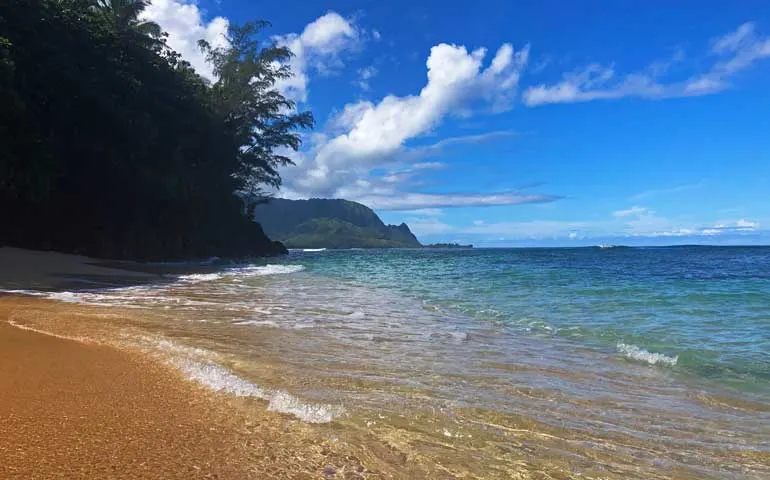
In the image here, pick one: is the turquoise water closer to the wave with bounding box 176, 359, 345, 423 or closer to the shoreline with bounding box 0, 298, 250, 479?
the wave with bounding box 176, 359, 345, 423

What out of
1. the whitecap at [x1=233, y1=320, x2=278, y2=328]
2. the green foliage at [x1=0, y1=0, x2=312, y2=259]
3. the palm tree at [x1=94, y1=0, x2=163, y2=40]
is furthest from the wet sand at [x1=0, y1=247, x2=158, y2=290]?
the palm tree at [x1=94, y1=0, x2=163, y2=40]

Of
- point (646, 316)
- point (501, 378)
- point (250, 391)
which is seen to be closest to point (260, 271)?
point (646, 316)

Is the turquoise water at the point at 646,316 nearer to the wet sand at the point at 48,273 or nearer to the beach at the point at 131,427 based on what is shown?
the beach at the point at 131,427

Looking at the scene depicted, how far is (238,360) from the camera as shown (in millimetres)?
5996

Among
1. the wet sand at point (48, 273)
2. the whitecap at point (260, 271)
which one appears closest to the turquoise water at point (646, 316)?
the whitecap at point (260, 271)

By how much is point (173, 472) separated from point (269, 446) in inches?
25.5

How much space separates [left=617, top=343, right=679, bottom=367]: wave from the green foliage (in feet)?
71.3

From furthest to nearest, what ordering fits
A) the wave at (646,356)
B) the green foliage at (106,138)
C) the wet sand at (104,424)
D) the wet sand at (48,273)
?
the green foliage at (106,138) → the wet sand at (48,273) → the wave at (646,356) → the wet sand at (104,424)

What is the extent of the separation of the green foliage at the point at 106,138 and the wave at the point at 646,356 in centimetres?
2173

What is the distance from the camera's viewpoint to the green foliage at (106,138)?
→ 2128 centimetres

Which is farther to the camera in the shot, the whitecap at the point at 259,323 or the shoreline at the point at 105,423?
the whitecap at the point at 259,323

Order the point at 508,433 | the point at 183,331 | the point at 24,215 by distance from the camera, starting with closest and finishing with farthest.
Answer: the point at 508,433, the point at 183,331, the point at 24,215

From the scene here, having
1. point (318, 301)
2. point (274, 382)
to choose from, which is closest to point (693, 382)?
point (274, 382)

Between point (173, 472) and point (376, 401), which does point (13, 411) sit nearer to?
point (173, 472)
